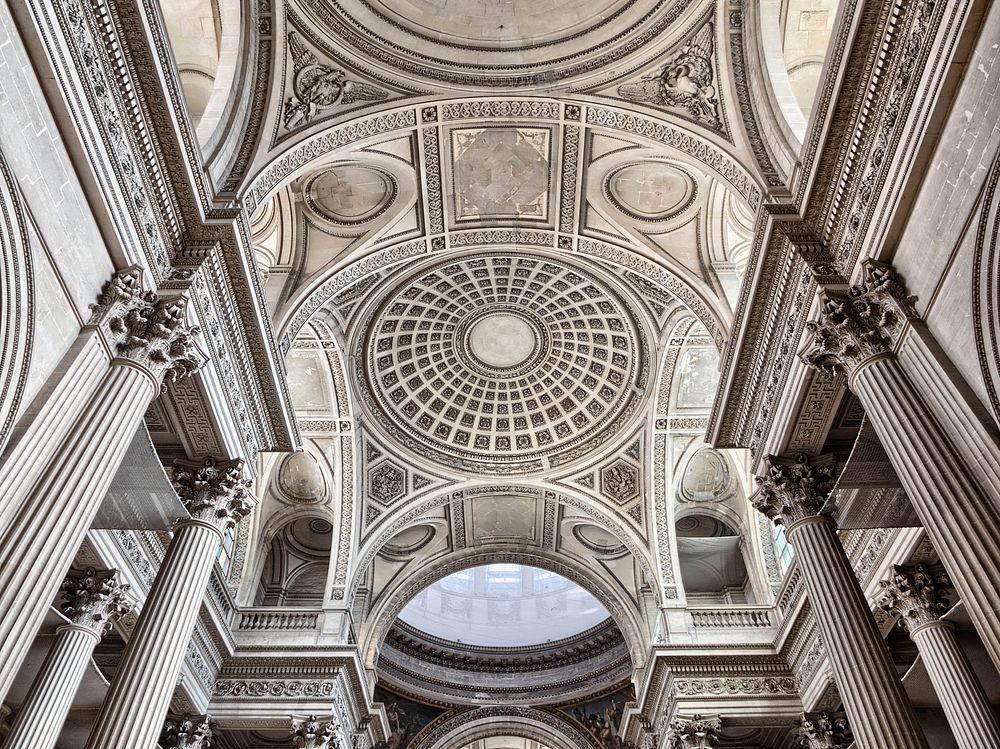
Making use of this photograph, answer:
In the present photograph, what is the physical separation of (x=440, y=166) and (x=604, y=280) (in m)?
5.40

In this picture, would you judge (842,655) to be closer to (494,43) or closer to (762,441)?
(762,441)

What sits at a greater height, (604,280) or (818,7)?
(604,280)

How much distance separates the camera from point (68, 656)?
31.6 feet

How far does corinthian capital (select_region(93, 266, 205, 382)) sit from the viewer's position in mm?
7254

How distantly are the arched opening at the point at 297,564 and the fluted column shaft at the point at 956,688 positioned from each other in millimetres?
14059

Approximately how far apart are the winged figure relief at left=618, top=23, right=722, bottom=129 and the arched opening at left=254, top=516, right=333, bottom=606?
1398 centimetres

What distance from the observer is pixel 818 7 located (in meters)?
10.9

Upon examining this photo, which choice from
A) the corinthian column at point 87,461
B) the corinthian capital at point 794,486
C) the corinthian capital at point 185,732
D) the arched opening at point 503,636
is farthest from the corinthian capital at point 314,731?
the corinthian capital at point 794,486

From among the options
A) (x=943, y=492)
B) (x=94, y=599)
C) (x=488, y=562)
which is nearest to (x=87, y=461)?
(x=94, y=599)

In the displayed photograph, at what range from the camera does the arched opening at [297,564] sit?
19703mm

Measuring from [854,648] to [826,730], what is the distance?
689 centimetres

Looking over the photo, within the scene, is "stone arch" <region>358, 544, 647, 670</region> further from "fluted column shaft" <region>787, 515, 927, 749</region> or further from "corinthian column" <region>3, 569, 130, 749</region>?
"fluted column shaft" <region>787, 515, 927, 749</region>

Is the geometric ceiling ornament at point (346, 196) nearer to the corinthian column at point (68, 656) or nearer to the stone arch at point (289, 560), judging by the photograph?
the corinthian column at point (68, 656)

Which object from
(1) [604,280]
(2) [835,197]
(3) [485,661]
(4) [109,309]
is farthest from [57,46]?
(3) [485,661]
